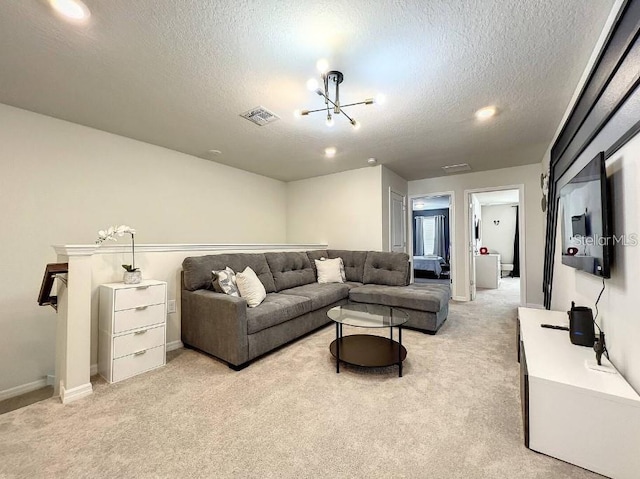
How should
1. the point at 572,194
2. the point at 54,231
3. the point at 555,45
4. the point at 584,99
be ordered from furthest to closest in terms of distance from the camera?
the point at 54,231 → the point at 572,194 → the point at 584,99 → the point at 555,45

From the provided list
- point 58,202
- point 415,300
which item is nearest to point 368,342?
point 415,300

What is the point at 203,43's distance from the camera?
1702 mm

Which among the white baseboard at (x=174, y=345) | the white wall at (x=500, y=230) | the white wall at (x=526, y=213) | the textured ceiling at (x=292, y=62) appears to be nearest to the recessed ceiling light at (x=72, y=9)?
the textured ceiling at (x=292, y=62)

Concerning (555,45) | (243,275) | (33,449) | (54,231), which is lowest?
(33,449)

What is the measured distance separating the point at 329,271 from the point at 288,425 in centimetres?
269

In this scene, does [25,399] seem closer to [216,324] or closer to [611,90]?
[216,324]

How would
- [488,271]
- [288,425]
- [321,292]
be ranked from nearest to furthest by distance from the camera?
1. [288,425]
2. [321,292]
3. [488,271]

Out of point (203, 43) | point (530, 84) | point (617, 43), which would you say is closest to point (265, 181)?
point (203, 43)

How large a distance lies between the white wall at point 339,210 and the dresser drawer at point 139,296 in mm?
3112

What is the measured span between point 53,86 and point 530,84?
380 centimetres

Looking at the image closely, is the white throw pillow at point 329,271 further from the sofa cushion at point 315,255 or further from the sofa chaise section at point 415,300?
the sofa chaise section at point 415,300

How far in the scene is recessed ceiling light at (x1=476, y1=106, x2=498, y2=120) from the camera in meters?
2.53

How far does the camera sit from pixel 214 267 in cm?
298

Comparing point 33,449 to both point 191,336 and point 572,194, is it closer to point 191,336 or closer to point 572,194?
point 191,336
